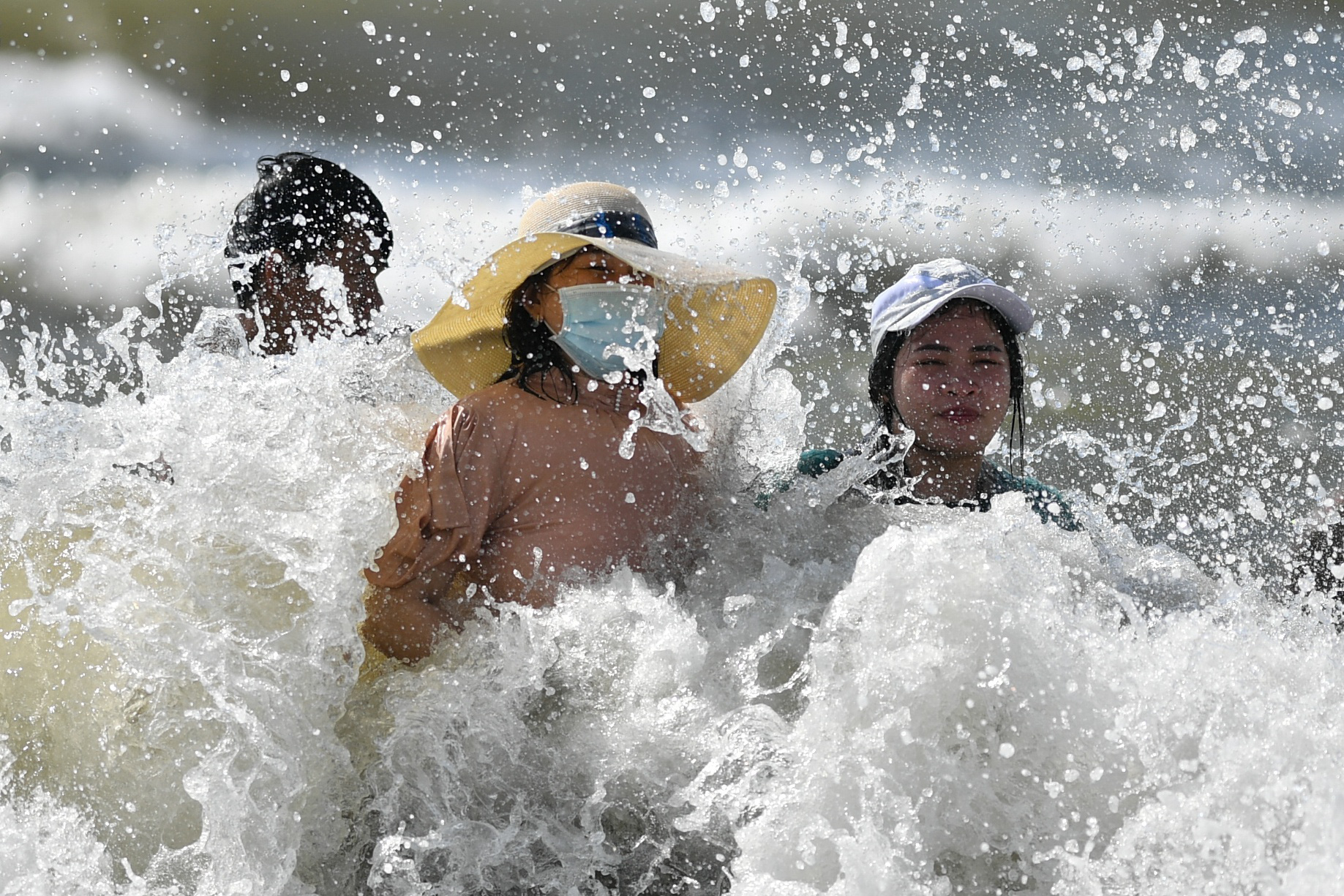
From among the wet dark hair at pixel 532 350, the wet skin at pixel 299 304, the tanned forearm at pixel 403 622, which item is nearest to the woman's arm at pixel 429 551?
the tanned forearm at pixel 403 622

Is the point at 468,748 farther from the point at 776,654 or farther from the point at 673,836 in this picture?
the point at 776,654

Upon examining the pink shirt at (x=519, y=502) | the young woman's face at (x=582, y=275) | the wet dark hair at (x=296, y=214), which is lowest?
the pink shirt at (x=519, y=502)

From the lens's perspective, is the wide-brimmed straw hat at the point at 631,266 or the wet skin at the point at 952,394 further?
the wet skin at the point at 952,394

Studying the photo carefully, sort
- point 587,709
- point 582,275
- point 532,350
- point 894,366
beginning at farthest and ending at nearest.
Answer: point 894,366
point 532,350
point 582,275
point 587,709

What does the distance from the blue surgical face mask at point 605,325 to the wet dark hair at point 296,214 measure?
101 centimetres

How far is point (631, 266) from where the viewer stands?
117 inches

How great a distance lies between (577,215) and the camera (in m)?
3.09

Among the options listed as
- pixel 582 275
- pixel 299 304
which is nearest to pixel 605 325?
pixel 582 275

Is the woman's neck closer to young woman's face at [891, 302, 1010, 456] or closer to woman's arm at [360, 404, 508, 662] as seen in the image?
young woman's face at [891, 302, 1010, 456]

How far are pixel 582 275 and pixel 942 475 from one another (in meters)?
1.19

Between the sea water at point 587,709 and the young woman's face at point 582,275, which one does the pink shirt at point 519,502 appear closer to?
the sea water at point 587,709

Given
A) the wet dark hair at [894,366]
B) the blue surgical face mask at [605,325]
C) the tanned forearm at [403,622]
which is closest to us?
the tanned forearm at [403,622]

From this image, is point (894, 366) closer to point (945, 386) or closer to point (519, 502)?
point (945, 386)

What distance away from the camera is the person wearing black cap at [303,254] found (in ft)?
11.7
